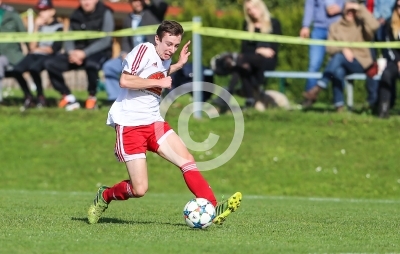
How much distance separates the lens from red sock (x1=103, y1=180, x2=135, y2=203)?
927 cm

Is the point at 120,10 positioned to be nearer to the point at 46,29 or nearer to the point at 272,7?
the point at 272,7

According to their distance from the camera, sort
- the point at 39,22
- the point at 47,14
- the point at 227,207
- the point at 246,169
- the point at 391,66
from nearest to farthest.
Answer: the point at 227,207
the point at 246,169
the point at 391,66
the point at 47,14
the point at 39,22

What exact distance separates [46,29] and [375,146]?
7234 mm

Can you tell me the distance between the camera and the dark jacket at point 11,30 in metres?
19.1

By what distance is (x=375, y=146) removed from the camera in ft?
55.3

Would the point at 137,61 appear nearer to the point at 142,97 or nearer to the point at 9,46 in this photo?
the point at 142,97

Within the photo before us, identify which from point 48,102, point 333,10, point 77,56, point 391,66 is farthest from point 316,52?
point 48,102

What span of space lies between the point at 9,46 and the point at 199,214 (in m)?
11.3

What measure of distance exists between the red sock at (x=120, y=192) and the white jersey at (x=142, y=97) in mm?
A: 634

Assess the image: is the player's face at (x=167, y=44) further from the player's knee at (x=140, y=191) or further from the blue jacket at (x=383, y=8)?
the blue jacket at (x=383, y=8)

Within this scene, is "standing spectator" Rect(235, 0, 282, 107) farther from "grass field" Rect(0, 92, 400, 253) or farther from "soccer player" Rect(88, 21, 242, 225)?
"soccer player" Rect(88, 21, 242, 225)

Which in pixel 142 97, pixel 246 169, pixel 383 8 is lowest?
pixel 246 169

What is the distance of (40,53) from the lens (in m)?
18.9

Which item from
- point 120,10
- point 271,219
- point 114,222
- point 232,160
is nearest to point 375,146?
point 232,160
